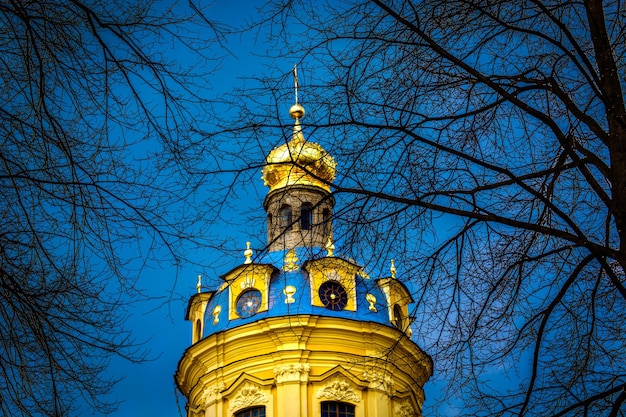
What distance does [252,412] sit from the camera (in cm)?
3825

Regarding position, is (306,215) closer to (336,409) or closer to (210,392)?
(336,409)

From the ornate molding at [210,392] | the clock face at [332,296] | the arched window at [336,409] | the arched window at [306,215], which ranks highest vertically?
the clock face at [332,296]

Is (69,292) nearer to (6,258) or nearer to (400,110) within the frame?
(6,258)

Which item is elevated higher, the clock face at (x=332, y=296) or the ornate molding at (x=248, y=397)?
the clock face at (x=332, y=296)

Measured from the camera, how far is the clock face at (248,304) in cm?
3959

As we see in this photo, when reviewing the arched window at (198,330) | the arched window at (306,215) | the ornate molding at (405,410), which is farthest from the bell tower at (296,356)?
the arched window at (306,215)

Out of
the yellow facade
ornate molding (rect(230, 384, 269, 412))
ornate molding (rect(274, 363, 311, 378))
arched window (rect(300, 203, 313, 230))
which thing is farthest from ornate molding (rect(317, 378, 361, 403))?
arched window (rect(300, 203, 313, 230))

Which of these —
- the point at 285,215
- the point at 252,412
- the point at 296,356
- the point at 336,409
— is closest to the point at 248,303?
the point at 296,356

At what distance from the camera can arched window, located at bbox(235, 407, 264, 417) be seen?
125 ft

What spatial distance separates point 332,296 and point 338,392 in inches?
122

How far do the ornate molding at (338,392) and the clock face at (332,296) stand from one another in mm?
2555

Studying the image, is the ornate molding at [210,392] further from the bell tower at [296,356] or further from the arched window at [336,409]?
the arched window at [336,409]

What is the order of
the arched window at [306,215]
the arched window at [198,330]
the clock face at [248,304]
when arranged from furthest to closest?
1. the arched window at [198,330]
2. the clock face at [248,304]
3. the arched window at [306,215]

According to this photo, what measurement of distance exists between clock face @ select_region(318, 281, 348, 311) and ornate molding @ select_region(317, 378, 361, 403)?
2.55m
